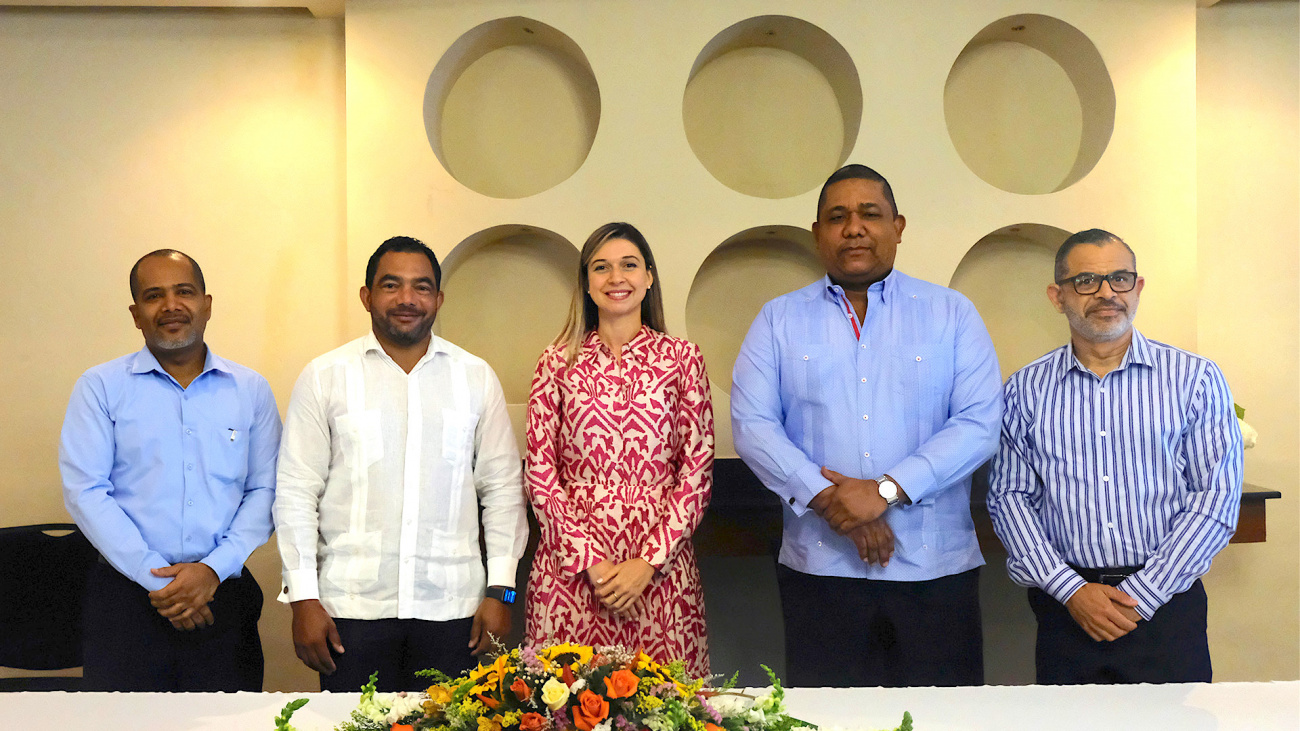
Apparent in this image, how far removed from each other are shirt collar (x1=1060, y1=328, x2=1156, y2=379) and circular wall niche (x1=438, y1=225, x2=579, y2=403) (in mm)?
1963

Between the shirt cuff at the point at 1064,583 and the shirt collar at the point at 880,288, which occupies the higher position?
the shirt collar at the point at 880,288

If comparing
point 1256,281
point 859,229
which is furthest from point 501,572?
point 1256,281

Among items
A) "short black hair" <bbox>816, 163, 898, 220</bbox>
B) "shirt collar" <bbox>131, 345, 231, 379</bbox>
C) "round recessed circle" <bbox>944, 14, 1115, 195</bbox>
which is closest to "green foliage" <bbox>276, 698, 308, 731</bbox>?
"shirt collar" <bbox>131, 345, 231, 379</bbox>

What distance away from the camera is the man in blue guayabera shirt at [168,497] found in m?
2.31

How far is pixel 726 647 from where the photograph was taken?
3553 mm

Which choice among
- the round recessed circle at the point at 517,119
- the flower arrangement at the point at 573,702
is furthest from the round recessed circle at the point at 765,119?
the flower arrangement at the point at 573,702

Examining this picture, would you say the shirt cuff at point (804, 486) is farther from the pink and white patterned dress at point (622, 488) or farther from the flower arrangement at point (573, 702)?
the flower arrangement at point (573, 702)

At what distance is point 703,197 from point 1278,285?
2264mm

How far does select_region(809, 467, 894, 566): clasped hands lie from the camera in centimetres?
215

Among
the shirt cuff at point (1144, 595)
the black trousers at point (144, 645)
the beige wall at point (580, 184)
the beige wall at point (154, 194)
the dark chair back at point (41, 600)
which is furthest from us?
the beige wall at point (154, 194)

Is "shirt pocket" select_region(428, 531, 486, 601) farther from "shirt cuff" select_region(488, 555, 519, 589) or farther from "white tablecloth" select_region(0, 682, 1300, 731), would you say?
"white tablecloth" select_region(0, 682, 1300, 731)

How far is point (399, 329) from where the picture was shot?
2.28 meters

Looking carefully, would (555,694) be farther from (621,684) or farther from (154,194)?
(154,194)

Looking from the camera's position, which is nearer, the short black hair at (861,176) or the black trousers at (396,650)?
the black trousers at (396,650)
